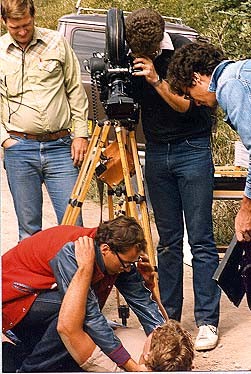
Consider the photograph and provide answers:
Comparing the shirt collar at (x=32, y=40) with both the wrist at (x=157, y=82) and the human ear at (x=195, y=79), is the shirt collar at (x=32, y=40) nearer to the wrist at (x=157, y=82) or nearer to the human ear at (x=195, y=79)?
the wrist at (x=157, y=82)

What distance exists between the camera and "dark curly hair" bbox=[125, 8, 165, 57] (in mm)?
3410

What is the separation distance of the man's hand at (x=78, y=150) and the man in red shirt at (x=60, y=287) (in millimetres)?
533

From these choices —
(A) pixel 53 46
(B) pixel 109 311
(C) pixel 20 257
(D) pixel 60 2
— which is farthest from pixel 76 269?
(D) pixel 60 2

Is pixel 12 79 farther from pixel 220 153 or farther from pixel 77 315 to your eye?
pixel 220 153

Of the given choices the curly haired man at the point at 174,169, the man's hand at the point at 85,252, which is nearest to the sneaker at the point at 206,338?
the curly haired man at the point at 174,169

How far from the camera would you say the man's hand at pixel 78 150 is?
366 centimetres

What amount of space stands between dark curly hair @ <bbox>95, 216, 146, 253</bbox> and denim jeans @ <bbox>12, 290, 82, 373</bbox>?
0.84 feet

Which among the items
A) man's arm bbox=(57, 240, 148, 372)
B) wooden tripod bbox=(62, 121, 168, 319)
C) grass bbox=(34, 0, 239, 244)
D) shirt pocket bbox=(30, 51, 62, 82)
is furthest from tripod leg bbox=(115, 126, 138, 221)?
grass bbox=(34, 0, 239, 244)

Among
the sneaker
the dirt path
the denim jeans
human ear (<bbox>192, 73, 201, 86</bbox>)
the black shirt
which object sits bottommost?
the dirt path

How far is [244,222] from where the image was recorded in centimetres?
309

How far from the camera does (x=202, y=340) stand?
12.4 ft

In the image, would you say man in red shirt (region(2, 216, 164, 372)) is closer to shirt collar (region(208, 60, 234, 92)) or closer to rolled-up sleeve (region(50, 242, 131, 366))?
rolled-up sleeve (region(50, 242, 131, 366))

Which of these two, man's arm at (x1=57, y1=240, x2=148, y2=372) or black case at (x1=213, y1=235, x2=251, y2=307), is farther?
black case at (x1=213, y1=235, x2=251, y2=307)

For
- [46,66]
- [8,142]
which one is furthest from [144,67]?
[8,142]
